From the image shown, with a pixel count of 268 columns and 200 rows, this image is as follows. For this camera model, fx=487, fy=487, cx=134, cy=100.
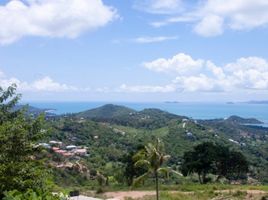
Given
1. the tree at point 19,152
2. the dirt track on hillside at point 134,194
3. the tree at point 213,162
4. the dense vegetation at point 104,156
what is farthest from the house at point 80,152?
the tree at point 19,152

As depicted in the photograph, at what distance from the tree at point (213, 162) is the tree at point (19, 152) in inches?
1505

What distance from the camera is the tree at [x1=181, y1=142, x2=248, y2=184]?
5041 centimetres

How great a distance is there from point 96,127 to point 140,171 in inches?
2917

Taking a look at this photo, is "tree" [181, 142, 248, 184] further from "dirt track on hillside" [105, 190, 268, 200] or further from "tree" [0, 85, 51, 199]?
"tree" [0, 85, 51, 199]

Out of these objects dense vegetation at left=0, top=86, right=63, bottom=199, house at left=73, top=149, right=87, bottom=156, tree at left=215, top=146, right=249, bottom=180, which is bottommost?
house at left=73, top=149, right=87, bottom=156

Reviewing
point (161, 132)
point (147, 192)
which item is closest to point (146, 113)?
point (161, 132)

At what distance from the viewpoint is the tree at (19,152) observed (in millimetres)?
9539

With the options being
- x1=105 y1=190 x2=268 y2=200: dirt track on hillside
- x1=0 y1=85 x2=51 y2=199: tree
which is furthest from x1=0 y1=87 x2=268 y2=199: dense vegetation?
x1=105 y1=190 x2=268 y2=200: dirt track on hillside

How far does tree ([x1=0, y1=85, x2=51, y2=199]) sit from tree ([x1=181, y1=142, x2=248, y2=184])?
38232mm

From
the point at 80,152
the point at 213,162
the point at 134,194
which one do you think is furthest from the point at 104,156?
the point at 134,194

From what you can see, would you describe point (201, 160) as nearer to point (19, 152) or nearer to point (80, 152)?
point (19, 152)

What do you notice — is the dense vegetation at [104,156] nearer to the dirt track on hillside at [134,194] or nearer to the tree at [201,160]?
the tree at [201,160]

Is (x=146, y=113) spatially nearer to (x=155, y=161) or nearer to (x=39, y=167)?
(x=155, y=161)

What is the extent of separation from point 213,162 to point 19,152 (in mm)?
41235
